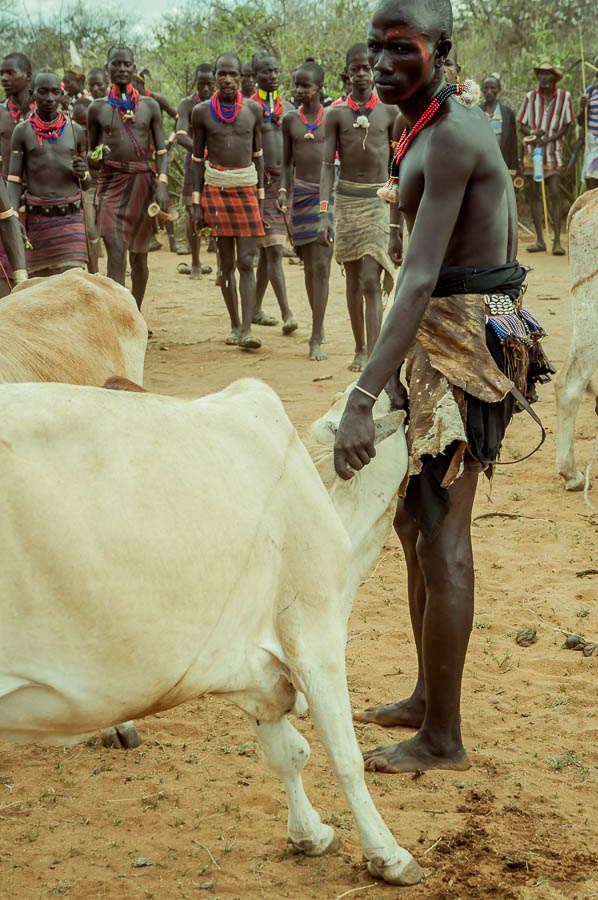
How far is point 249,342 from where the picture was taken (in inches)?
374

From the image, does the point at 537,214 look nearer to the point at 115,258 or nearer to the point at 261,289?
the point at 261,289

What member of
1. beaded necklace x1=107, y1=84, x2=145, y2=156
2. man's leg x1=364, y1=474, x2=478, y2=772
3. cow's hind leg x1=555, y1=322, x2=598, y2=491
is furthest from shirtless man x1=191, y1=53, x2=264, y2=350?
man's leg x1=364, y1=474, x2=478, y2=772

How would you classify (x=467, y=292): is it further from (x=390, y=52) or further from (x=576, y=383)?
(x=576, y=383)

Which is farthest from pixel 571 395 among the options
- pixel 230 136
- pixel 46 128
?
pixel 230 136

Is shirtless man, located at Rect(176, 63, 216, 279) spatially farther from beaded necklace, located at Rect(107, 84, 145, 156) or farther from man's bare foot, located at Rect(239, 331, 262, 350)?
man's bare foot, located at Rect(239, 331, 262, 350)

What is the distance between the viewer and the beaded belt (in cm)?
773

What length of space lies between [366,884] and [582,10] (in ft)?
65.7

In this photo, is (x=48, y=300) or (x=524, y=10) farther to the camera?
(x=524, y=10)

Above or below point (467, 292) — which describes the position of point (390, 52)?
above

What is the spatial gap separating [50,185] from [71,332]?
3723 mm

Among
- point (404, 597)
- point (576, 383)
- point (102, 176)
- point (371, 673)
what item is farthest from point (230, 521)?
point (102, 176)

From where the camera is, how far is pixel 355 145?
27.0 feet

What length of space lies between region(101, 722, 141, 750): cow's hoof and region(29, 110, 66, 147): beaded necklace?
5378 mm

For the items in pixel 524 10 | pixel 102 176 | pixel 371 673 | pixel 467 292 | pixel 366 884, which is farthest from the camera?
pixel 524 10
